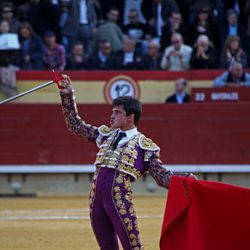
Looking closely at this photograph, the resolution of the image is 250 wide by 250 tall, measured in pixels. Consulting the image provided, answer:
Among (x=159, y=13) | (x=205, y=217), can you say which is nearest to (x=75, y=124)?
(x=205, y=217)

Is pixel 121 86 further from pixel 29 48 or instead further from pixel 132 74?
pixel 29 48

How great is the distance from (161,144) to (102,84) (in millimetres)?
993

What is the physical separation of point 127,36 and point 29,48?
1.19 meters

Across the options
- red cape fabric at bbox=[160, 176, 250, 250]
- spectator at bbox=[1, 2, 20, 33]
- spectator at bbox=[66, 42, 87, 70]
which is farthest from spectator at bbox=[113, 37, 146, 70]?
red cape fabric at bbox=[160, 176, 250, 250]

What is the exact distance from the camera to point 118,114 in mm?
5332

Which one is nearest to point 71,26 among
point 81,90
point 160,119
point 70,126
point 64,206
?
point 81,90

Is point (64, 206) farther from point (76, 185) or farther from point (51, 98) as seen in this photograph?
point (51, 98)

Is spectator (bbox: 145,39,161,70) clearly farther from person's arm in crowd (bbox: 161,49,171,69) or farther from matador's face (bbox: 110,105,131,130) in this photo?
matador's face (bbox: 110,105,131,130)

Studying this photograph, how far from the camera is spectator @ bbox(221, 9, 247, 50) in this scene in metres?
11.9

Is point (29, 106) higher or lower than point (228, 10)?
lower

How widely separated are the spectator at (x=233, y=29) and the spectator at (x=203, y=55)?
360 millimetres

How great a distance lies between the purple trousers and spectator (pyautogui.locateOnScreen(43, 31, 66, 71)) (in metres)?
6.32

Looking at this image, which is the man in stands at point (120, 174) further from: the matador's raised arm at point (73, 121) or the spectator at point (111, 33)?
the spectator at point (111, 33)

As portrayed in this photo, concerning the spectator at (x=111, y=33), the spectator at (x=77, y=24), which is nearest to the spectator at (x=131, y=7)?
the spectator at (x=111, y=33)
